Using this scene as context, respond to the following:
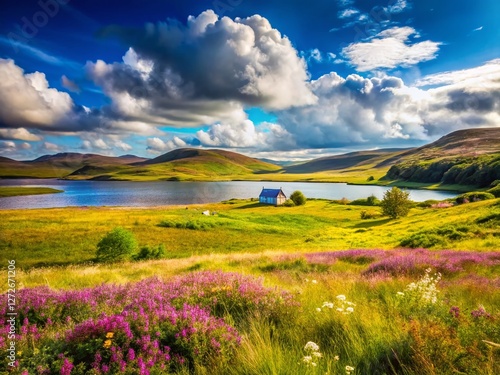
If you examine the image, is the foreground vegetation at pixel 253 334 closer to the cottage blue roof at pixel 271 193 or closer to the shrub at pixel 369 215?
the shrub at pixel 369 215

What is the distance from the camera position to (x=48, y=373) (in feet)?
11.1

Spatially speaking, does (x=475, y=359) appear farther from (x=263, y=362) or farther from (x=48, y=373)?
(x=48, y=373)

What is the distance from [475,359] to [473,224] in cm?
2812

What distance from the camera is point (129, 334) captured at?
3.91 m

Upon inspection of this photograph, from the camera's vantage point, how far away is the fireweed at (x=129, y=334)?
139 inches

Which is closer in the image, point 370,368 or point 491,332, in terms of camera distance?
point 370,368

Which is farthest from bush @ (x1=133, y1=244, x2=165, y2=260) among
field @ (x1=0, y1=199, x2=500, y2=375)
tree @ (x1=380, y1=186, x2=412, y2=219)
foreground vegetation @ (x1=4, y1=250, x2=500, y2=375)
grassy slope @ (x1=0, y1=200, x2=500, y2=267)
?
tree @ (x1=380, y1=186, x2=412, y2=219)

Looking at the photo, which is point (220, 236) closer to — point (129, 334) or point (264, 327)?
point (264, 327)

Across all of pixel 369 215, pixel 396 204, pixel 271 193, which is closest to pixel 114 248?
pixel 396 204

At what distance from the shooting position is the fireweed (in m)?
3.53

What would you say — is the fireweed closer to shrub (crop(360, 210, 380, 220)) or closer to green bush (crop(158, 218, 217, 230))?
green bush (crop(158, 218, 217, 230))

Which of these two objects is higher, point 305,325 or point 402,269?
point 305,325

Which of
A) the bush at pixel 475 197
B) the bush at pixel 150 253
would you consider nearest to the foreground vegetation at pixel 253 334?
the bush at pixel 150 253

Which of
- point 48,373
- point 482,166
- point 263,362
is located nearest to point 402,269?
point 263,362
